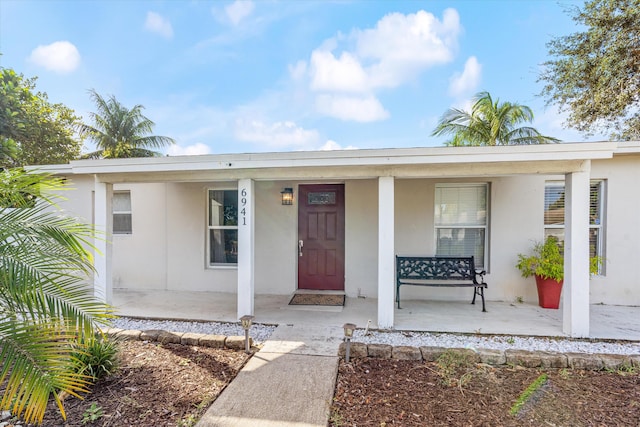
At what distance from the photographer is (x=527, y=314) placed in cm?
458

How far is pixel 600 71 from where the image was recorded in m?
7.85

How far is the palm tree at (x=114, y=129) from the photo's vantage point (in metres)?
16.1

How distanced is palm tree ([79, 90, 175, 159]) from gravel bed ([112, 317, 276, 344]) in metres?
14.8

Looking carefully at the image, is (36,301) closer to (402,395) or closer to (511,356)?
(402,395)

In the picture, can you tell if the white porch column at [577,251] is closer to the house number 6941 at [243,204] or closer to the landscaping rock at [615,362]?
the landscaping rock at [615,362]

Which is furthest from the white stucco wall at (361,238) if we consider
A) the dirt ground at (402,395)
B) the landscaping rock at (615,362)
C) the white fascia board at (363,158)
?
the landscaping rock at (615,362)

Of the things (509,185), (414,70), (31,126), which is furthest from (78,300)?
(31,126)

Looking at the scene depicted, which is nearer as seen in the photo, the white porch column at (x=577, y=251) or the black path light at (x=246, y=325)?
the black path light at (x=246, y=325)

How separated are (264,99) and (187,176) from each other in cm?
706

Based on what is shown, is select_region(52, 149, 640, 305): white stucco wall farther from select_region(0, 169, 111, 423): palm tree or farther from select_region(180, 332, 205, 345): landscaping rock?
select_region(0, 169, 111, 423): palm tree

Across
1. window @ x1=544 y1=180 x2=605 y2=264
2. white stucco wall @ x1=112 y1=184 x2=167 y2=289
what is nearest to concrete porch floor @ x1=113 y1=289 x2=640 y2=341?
white stucco wall @ x1=112 y1=184 x2=167 y2=289

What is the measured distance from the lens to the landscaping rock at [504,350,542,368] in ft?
9.94

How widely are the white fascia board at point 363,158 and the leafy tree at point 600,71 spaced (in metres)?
6.74

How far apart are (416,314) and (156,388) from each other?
3.52 m
